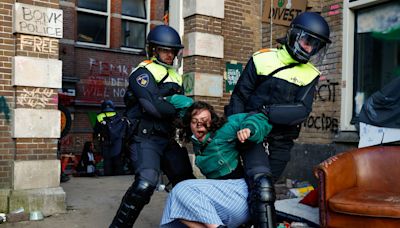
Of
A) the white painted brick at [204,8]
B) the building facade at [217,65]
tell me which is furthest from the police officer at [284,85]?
the white painted brick at [204,8]

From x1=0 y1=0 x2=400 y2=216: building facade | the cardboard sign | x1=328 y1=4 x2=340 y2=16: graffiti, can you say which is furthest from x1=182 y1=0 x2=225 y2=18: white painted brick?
x1=328 y1=4 x2=340 y2=16: graffiti

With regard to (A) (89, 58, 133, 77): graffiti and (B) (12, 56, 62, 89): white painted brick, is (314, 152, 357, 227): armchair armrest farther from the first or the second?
(A) (89, 58, 133, 77): graffiti

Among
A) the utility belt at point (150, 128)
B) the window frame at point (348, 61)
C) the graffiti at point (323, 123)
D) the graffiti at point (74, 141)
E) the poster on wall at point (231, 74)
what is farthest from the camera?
the graffiti at point (74, 141)

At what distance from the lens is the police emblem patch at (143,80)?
3.72 m

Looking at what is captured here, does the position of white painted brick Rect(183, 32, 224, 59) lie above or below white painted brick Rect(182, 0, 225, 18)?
below

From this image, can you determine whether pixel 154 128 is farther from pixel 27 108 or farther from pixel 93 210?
pixel 93 210

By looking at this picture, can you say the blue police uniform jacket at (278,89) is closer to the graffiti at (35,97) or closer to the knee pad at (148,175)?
the knee pad at (148,175)

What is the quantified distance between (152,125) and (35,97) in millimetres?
2447

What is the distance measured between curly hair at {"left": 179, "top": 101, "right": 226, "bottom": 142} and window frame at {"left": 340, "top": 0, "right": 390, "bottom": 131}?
4.01 m

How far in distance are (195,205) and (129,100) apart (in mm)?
1617

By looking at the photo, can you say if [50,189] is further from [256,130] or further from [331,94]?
[331,94]

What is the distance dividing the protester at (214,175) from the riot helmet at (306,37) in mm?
664

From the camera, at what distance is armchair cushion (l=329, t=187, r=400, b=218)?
361 cm

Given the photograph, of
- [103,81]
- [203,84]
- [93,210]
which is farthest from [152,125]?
[103,81]
